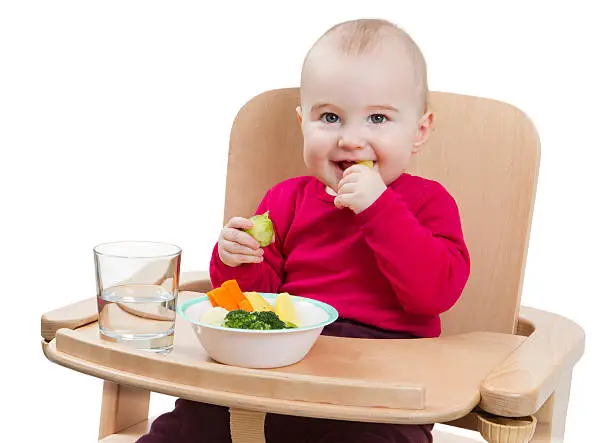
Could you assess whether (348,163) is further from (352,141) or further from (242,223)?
(242,223)

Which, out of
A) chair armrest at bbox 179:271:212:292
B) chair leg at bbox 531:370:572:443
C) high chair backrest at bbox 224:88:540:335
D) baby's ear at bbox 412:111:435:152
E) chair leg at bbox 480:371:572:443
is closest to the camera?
chair leg at bbox 480:371:572:443

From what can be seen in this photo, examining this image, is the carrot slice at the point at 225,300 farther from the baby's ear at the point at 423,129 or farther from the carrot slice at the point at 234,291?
the baby's ear at the point at 423,129

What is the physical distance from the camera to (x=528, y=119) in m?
2.53

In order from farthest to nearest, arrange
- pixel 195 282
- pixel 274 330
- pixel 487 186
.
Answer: pixel 195 282, pixel 487 186, pixel 274 330

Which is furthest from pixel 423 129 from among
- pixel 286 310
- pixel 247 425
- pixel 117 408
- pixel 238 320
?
pixel 117 408

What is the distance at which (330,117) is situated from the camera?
2.33 meters

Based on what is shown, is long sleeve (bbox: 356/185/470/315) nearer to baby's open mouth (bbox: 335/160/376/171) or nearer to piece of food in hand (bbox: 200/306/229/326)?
baby's open mouth (bbox: 335/160/376/171)

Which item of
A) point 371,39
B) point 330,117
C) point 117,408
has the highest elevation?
point 371,39

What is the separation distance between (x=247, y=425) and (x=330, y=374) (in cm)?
18

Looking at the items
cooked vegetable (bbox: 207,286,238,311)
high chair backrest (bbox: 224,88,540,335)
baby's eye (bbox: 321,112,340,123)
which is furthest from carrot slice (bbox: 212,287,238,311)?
high chair backrest (bbox: 224,88,540,335)

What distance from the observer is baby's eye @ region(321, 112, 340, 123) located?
2.32 meters

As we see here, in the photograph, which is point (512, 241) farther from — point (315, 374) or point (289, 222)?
point (315, 374)

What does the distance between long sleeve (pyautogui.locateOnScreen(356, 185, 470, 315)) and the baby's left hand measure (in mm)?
13

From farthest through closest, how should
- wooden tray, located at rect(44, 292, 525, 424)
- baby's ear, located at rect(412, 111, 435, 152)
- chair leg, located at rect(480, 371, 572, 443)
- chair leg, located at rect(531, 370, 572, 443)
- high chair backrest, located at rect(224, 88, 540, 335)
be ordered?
high chair backrest, located at rect(224, 88, 540, 335) < baby's ear, located at rect(412, 111, 435, 152) < chair leg, located at rect(531, 370, 572, 443) < chair leg, located at rect(480, 371, 572, 443) < wooden tray, located at rect(44, 292, 525, 424)
